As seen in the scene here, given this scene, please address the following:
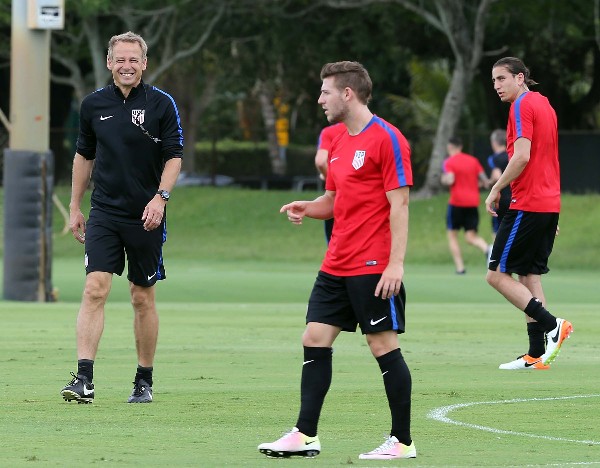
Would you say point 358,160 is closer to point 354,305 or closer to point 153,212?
point 354,305

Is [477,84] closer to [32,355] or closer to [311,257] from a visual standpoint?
[311,257]

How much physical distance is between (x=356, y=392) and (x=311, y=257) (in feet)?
72.2

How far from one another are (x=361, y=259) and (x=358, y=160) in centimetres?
48

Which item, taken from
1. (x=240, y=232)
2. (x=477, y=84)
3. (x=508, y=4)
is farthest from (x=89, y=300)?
(x=477, y=84)

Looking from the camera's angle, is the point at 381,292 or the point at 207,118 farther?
the point at 207,118

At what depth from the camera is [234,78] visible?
172 ft

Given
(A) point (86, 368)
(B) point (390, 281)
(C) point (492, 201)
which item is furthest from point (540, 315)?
(B) point (390, 281)

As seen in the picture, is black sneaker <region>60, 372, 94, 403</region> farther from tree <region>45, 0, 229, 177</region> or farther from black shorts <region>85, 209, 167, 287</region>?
tree <region>45, 0, 229, 177</region>

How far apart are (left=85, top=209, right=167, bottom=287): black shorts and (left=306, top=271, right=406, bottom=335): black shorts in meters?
2.20

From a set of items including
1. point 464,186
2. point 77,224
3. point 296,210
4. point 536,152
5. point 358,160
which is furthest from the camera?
point 464,186

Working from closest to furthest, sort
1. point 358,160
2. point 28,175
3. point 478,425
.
→ point 358,160 → point 478,425 → point 28,175

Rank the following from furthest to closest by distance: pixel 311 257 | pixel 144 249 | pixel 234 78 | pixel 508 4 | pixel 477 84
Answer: pixel 234 78 < pixel 477 84 < pixel 508 4 < pixel 311 257 < pixel 144 249

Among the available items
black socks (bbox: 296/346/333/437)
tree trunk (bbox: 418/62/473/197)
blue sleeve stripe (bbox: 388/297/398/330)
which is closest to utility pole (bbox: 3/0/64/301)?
black socks (bbox: 296/346/333/437)

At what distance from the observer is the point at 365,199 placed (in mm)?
7566
